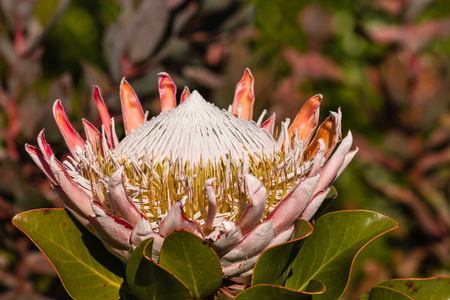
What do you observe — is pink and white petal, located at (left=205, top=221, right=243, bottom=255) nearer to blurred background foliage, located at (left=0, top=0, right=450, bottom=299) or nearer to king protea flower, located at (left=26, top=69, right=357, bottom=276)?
king protea flower, located at (left=26, top=69, right=357, bottom=276)

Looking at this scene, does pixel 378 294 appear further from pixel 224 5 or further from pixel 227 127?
pixel 224 5

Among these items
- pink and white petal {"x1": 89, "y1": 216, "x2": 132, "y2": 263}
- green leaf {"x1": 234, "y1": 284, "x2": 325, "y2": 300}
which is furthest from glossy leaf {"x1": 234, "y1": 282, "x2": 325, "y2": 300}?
pink and white petal {"x1": 89, "y1": 216, "x2": 132, "y2": 263}

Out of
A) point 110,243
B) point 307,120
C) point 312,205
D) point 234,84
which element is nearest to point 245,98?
point 307,120

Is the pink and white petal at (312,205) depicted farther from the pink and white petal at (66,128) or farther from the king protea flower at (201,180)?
the pink and white petal at (66,128)

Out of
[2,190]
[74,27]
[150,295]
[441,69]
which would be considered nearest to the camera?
[150,295]

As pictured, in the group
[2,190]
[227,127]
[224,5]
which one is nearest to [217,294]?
[227,127]

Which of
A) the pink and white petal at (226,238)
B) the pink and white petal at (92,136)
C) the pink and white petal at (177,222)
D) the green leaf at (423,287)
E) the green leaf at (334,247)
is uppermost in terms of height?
the pink and white petal at (92,136)

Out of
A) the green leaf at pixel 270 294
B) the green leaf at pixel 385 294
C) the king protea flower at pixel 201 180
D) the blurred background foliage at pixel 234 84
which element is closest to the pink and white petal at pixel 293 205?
the king protea flower at pixel 201 180
